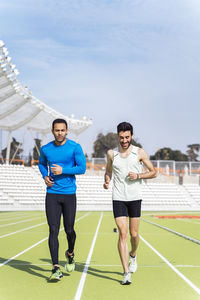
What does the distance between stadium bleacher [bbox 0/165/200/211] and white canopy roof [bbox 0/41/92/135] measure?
5.57 meters

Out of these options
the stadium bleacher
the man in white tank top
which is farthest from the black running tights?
the stadium bleacher

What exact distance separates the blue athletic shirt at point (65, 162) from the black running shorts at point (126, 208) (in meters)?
0.64

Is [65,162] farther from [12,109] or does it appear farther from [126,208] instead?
[12,109]

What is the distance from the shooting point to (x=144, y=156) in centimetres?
536

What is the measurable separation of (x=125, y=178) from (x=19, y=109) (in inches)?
1432

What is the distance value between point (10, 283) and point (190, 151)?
103 m

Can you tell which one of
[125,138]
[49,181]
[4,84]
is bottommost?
[49,181]

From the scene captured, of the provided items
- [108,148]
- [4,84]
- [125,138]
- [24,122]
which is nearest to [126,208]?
[125,138]

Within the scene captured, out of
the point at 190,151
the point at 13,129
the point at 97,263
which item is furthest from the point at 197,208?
the point at 190,151

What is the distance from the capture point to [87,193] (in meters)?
38.7

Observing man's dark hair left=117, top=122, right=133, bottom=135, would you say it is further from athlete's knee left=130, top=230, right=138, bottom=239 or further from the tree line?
the tree line

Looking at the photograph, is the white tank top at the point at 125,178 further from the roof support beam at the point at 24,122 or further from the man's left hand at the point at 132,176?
the roof support beam at the point at 24,122

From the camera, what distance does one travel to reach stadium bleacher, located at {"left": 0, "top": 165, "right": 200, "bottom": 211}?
34031 mm

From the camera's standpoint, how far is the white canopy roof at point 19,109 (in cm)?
3025
